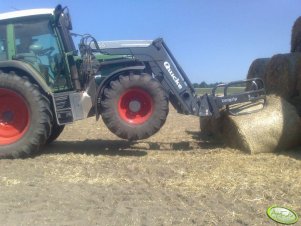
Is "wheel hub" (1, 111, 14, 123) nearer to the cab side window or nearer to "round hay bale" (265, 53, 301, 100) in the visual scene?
the cab side window

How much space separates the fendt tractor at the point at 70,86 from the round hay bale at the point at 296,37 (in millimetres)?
2598

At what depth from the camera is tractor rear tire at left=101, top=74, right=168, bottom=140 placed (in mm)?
7145

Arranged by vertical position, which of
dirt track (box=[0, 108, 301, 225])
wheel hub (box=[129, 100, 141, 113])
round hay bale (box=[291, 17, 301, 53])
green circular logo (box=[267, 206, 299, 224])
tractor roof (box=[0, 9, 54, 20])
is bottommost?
green circular logo (box=[267, 206, 299, 224])

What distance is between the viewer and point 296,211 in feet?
14.6

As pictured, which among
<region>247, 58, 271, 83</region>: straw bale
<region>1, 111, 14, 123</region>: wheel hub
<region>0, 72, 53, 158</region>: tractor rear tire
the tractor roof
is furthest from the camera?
<region>247, 58, 271, 83</region>: straw bale

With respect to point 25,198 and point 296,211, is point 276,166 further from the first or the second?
point 25,198

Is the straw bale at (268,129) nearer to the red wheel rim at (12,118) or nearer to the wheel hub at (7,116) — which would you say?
the red wheel rim at (12,118)

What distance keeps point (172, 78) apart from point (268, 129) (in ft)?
5.77

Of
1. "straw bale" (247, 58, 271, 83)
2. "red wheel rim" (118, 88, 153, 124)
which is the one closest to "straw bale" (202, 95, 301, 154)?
"red wheel rim" (118, 88, 153, 124)

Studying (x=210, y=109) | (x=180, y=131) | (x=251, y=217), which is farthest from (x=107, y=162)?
(x=180, y=131)

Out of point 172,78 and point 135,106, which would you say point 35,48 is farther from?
point 172,78

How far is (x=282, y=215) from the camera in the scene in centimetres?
432

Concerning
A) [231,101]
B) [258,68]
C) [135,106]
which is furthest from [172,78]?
[258,68]

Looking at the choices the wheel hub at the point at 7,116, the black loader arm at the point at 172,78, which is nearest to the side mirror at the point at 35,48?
the black loader arm at the point at 172,78
